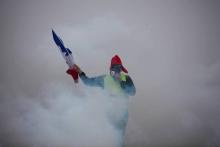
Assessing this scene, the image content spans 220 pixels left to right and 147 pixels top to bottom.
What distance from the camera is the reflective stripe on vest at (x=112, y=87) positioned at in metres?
3.34

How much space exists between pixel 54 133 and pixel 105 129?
683 millimetres

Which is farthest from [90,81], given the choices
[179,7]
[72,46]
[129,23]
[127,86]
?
[179,7]

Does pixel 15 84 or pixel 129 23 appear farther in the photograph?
pixel 129 23

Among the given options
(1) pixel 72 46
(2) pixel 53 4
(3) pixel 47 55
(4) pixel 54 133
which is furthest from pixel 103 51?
(4) pixel 54 133

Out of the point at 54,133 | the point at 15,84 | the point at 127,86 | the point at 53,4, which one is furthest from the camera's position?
the point at 53,4

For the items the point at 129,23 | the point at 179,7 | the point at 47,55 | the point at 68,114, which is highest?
the point at 179,7

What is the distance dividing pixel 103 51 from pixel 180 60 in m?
1.27

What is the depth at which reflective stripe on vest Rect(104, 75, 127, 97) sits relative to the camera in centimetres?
334

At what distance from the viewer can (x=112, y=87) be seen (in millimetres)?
3346

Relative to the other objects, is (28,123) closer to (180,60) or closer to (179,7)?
(180,60)

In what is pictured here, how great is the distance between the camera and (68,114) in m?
3.75

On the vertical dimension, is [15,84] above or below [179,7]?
below

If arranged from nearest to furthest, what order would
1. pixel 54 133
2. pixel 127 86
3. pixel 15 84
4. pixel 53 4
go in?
pixel 127 86 < pixel 54 133 < pixel 15 84 < pixel 53 4

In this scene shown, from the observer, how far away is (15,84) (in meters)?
4.18
